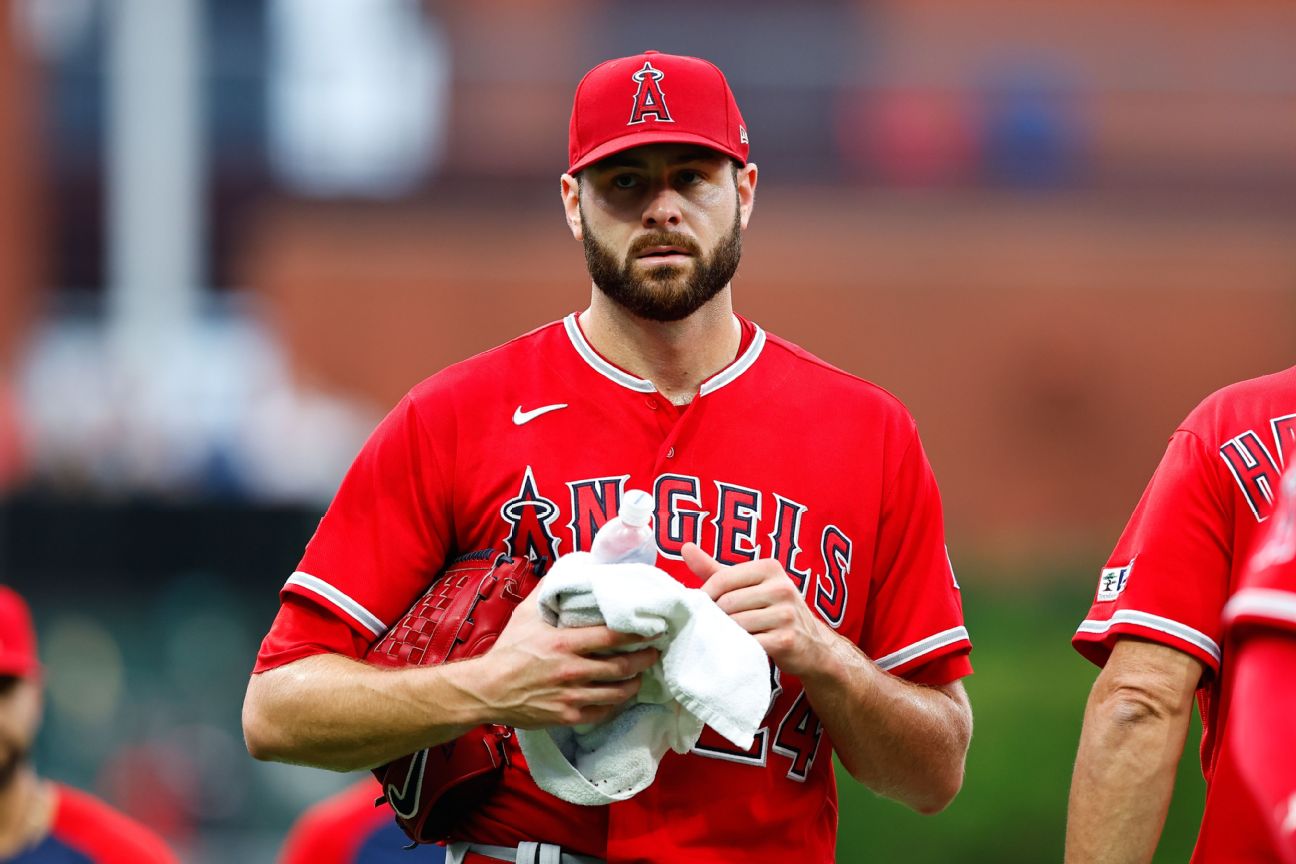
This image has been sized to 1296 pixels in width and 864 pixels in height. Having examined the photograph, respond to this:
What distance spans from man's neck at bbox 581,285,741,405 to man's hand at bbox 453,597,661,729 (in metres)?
0.73

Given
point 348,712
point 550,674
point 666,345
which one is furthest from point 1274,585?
point 348,712

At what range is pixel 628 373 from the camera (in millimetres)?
3979

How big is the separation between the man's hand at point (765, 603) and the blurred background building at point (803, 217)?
11.6m

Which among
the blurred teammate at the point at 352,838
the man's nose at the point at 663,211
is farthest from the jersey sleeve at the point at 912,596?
the blurred teammate at the point at 352,838

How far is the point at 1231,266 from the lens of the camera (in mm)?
18891

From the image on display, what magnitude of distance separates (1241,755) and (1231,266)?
1706 centimetres

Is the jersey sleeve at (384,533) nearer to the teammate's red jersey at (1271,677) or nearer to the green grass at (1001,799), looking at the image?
the teammate's red jersey at (1271,677)

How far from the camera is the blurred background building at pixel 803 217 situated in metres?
17.7

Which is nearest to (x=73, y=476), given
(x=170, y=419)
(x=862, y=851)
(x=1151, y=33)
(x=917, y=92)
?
(x=170, y=419)

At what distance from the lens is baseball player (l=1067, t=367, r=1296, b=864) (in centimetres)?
360

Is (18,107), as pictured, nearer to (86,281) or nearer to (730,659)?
(86,281)

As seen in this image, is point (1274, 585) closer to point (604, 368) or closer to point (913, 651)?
point (913, 651)

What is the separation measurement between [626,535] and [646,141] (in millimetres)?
832

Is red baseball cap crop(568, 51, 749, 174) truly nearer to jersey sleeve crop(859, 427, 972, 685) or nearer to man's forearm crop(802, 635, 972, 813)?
jersey sleeve crop(859, 427, 972, 685)
